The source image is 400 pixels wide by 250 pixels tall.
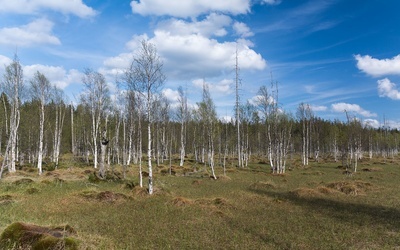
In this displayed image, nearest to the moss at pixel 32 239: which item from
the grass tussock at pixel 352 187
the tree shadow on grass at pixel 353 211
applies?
the tree shadow on grass at pixel 353 211

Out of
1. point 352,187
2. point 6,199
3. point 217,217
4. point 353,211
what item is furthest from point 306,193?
point 6,199

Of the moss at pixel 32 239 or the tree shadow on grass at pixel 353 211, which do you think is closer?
the moss at pixel 32 239

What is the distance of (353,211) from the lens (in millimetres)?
17781

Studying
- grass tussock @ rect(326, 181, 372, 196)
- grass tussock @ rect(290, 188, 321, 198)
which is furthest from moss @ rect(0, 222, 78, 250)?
grass tussock @ rect(326, 181, 372, 196)

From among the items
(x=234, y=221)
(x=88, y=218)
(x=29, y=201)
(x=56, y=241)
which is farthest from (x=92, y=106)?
(x=56, y=241)

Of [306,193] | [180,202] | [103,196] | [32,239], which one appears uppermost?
[32,239]

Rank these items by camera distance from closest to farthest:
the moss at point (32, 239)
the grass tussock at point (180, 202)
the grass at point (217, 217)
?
the moss at point (32, 239)
the grass at point (217, 217)
the grass tussock at point (180, 202)

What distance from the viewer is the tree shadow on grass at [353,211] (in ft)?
50.1

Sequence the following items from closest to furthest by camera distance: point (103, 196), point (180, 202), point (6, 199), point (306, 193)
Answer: point (6, 199)
point (180, 202)
point (103, 196)
point (306, 193)

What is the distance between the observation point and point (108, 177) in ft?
104

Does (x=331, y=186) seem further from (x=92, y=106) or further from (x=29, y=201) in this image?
(x=92, y=106)

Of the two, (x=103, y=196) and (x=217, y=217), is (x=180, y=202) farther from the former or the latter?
(x=103, y=196)

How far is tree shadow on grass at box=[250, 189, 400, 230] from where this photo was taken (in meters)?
15.3

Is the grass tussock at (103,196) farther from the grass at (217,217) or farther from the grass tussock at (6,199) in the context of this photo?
the grass tussock at (6,199)
